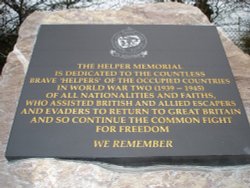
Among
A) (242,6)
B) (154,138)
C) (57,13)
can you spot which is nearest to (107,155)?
(154,138)

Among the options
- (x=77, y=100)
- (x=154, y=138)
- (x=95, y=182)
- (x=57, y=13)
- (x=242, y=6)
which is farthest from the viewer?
(x=242, y=6)

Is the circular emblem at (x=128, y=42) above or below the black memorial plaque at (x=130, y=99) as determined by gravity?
above

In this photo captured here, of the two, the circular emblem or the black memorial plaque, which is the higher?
the circular emblem

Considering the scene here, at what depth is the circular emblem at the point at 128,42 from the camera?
151 inches

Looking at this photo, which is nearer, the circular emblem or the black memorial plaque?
the black memorial plaque

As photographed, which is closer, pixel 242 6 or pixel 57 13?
pixel 57 13

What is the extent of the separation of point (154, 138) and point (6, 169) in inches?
45.2

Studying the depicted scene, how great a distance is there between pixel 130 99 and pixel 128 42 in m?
0.74

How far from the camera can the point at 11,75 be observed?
3893mm

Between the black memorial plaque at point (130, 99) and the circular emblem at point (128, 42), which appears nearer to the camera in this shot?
the black memorial plaque at point (130, 99)

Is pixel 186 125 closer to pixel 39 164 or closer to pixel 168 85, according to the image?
pixel 168 85

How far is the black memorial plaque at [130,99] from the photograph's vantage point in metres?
3.06

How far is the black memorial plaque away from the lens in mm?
3059

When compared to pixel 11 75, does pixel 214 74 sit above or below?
above
